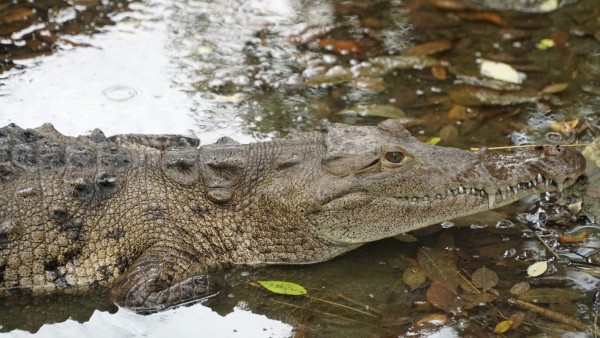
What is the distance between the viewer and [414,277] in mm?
5301

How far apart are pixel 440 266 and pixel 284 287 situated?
106 centimetres

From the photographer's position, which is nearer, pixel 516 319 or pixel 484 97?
pixel 516 319

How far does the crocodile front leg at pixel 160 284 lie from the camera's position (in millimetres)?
4895

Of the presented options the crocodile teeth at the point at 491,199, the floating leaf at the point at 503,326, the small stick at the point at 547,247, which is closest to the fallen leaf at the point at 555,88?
the small stick at the point at 547,247

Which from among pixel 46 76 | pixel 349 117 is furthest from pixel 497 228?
pixel 46 76

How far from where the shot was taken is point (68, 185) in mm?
5031

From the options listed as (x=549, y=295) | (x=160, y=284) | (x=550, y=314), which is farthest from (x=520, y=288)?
(x=160, y=284)

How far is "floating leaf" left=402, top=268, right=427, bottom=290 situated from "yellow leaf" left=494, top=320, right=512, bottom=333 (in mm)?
599

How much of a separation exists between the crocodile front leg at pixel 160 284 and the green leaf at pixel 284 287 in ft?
1.02

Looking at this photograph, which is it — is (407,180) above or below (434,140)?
above

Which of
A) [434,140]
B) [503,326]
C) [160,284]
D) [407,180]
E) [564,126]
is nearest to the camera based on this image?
[503,326]

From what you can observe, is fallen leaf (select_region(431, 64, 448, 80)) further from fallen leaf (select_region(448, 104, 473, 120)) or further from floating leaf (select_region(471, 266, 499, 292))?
floating leaf (select_region(471, 266, 499, 292))

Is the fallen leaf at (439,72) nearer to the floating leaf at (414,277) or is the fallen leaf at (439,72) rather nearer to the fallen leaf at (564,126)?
the fallen leaf at (564,126)

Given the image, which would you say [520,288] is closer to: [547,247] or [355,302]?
[547,247]
